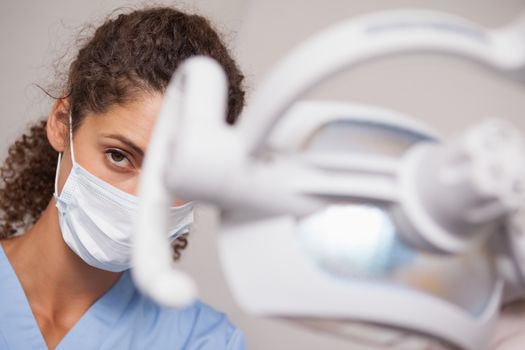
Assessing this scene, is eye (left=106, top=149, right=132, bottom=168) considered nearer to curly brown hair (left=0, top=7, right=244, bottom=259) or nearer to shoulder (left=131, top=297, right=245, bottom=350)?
curly brown hair (left=0, top=7, right=244, bottom=259)

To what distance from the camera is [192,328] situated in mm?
989

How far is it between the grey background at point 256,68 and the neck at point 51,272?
39 centimetres

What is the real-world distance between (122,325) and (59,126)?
361 millimetres

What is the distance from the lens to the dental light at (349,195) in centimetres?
27

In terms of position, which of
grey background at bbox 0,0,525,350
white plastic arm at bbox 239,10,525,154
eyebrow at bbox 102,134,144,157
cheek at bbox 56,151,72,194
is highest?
grey background at bbox 0,0,525,350

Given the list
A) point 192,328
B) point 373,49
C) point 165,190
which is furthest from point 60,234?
point 373,49

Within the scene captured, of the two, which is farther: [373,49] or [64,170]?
[64,170]

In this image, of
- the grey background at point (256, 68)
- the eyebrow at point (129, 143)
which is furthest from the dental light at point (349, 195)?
the grey background at point (256, 68)

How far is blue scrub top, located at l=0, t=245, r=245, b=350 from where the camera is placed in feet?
2.81

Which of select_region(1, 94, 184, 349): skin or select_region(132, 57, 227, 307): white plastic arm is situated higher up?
select_region(1, 94, 184, 349): skin

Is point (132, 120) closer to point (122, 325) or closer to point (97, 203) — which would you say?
point (97, 203)

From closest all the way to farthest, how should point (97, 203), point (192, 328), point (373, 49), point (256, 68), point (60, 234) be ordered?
point (373, 49), point (97, 203), point (60, 234), point (192, 328), point (256, 68)

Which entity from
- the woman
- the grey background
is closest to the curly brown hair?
the woman

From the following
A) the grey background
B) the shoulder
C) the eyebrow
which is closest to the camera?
the eyebrow
